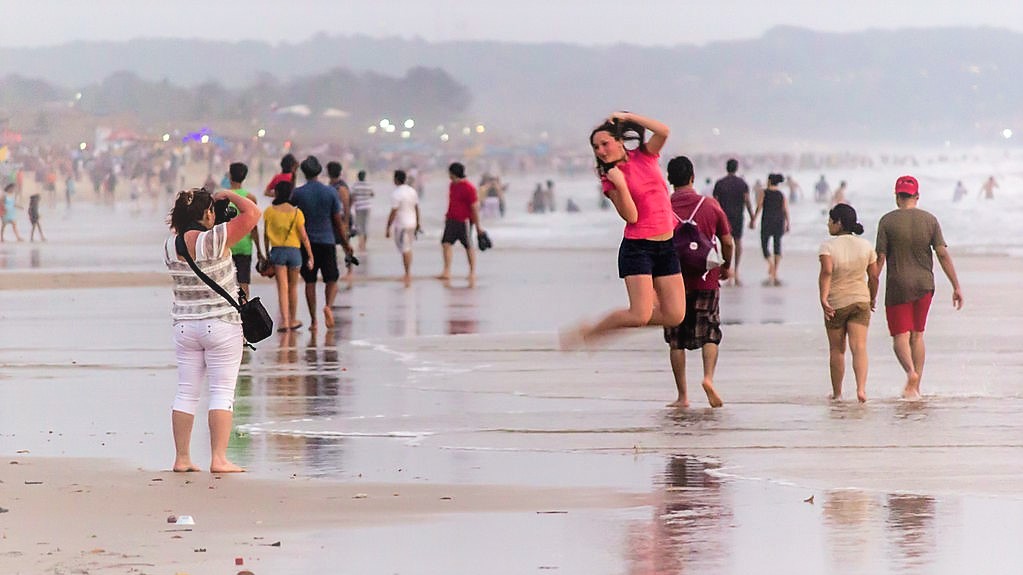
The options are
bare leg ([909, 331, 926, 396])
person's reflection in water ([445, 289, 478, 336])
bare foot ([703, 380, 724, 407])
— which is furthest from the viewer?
person's reflection in water ([445, 289, 478, 336])

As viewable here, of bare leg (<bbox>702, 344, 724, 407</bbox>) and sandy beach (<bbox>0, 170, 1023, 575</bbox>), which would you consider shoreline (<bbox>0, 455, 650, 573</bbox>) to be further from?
bare leg (<bbox>702, 344, 724, 407</bbox>)

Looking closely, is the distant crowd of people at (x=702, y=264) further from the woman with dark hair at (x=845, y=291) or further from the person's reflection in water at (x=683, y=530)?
the person's reflection in water at (x=683, y=530)

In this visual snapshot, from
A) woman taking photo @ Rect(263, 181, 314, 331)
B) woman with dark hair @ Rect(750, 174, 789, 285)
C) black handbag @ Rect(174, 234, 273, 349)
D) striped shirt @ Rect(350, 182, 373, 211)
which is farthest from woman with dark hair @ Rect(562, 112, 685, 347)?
striped shirt @ Rect(350, 182, 373, 211)

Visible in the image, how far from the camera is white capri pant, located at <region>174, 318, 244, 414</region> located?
10.5m

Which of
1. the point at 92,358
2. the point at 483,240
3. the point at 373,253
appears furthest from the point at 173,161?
the point at 92,358

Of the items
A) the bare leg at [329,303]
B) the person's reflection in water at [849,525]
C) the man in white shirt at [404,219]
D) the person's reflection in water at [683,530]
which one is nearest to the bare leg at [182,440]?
the person's reflection in water at [683,530]

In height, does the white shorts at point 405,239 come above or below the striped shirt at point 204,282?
below

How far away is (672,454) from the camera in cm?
1104

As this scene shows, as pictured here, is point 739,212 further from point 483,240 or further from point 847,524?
point 847,524

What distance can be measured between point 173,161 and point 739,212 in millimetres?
77248

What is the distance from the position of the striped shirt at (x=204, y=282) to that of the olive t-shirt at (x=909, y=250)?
5451 mm

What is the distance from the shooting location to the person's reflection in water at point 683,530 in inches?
308

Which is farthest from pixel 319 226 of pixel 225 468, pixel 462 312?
pixel 225 468

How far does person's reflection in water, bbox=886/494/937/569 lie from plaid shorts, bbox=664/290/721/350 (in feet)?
12.7
